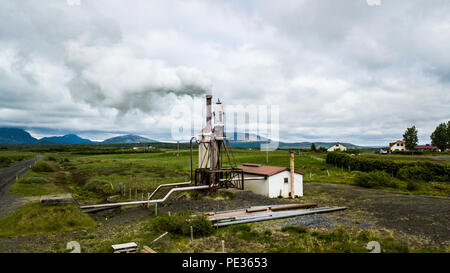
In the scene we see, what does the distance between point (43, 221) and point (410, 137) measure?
107 metres

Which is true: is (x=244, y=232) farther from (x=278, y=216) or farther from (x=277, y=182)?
(x=277, y=182)

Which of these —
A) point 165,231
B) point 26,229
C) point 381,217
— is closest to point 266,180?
point 381,217

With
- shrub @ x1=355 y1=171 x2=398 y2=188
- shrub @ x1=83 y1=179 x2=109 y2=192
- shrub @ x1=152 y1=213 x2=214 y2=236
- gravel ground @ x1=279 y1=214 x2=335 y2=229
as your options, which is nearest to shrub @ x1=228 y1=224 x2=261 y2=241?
shrub @ x1=152 y1=213 x2=214 y2=236

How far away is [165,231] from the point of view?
14594 millimetres

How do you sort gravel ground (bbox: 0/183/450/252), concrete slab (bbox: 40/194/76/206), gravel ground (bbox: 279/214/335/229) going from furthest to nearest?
concrete slab (bbox: 40/194/76/206) → gravel ground (bbox: 279/214/335/229) → gravel ground (bbox: 0/183/450/252)

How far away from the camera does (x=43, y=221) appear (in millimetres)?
14859

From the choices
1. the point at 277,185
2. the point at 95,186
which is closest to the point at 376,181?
the point at 277,185

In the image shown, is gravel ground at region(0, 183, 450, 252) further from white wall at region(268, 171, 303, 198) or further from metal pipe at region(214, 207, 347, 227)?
white wall at region(268, 171, 303, 198)

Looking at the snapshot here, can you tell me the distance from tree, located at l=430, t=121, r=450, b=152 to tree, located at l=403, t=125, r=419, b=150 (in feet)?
Result: 22.0

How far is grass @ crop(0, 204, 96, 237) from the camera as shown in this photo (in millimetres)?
14141

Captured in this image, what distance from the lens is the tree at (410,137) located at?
292 ft

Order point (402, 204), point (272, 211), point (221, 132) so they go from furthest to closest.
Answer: point (221, 132) < point (402, 204) < point (272, 211)

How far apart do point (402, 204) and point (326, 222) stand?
9.63m
